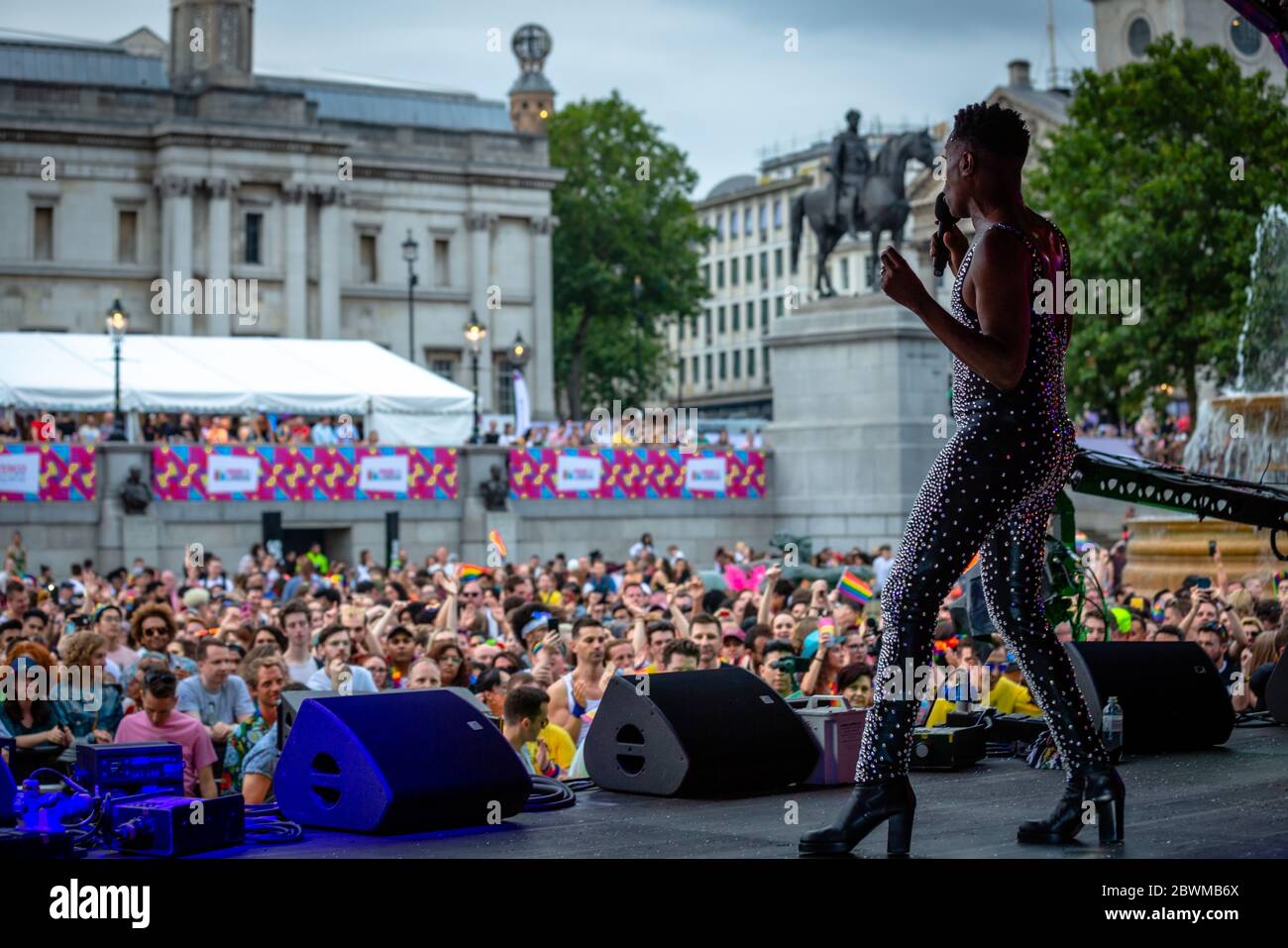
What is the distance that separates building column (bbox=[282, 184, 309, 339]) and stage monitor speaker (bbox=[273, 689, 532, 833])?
6987 centimetres

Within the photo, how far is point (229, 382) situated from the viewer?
4662cm

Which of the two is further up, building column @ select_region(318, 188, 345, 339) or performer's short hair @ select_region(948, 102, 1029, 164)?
building column @ select_region(318, 188, 345, 339)

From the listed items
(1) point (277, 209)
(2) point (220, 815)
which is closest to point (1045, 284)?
(2) point (220, 815)

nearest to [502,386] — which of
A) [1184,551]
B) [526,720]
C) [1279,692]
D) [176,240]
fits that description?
[176,240]

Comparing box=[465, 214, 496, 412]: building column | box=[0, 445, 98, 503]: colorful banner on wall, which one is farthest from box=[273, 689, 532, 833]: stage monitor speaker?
box=[465, 214, 496, 412]: building column

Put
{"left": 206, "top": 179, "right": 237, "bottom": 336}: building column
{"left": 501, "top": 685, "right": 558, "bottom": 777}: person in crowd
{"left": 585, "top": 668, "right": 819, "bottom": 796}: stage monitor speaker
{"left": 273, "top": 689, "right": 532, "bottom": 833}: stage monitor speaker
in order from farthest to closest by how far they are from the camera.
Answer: {"left": 206, "top": 179, "right": 237, "bottom": 336}: building column
{"left": 501, "top": 685, "right": 558, "bottom": 777}: person in crowd
{"left": 585, "top": 668, "right": 819, "bottom": 796}: stage monitor speaker
{"left": 273, "top": 689, "right": 532, "bottom": 833}: stage monitor speaker

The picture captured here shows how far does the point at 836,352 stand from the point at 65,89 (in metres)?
42.0

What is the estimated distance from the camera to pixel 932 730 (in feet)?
28.3

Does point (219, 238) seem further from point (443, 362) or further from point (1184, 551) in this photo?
point (1184, 551)

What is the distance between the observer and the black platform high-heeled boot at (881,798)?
5859 millimetres

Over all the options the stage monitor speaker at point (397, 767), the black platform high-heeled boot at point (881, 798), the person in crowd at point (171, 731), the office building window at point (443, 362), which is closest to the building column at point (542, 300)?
the office building window at point (443, 362)

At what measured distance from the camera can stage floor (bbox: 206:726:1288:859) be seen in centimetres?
606

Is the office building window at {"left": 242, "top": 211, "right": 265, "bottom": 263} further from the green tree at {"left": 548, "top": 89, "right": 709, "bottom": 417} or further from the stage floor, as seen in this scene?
the stage floor
